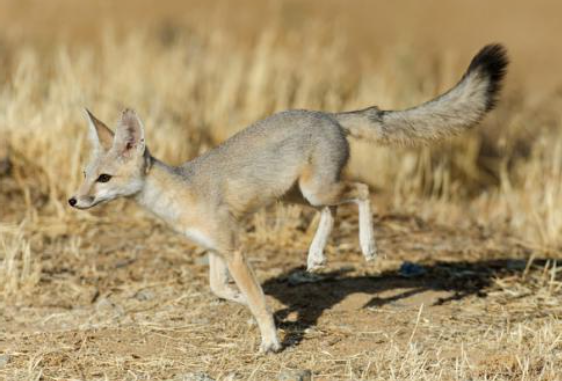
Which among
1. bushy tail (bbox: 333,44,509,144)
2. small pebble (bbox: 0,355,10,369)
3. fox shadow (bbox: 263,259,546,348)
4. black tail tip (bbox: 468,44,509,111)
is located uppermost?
black tail tip (bbox: 468,44,509,111)

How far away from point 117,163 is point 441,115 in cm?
215

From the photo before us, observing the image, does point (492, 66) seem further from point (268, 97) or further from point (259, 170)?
point (268, 97)

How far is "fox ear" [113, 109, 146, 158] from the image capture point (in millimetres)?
5246

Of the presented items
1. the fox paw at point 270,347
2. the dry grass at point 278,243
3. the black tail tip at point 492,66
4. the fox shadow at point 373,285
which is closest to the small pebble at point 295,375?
the dry grass at point 278,243

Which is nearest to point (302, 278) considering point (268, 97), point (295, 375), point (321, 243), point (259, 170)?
point (321, 243)

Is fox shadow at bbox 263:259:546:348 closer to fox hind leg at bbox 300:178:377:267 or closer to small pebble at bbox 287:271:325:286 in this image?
small pebble at bbox 287:271:325:286

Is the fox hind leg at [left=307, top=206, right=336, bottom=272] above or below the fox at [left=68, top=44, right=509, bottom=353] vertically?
below

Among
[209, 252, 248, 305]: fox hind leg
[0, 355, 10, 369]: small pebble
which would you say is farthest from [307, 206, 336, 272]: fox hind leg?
[0, 355, 10, 369]: small pebble

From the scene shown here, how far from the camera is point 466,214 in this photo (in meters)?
9.05

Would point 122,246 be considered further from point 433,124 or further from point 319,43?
point 319,43

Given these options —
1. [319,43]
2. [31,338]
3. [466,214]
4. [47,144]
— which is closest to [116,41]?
[319,43]

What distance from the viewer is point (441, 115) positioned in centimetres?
628

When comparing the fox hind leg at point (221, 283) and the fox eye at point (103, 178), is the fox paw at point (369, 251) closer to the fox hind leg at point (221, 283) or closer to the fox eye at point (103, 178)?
the fox hind leg at point (221, 283)

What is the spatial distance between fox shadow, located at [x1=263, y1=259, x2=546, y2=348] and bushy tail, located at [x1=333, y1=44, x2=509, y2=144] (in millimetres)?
997
